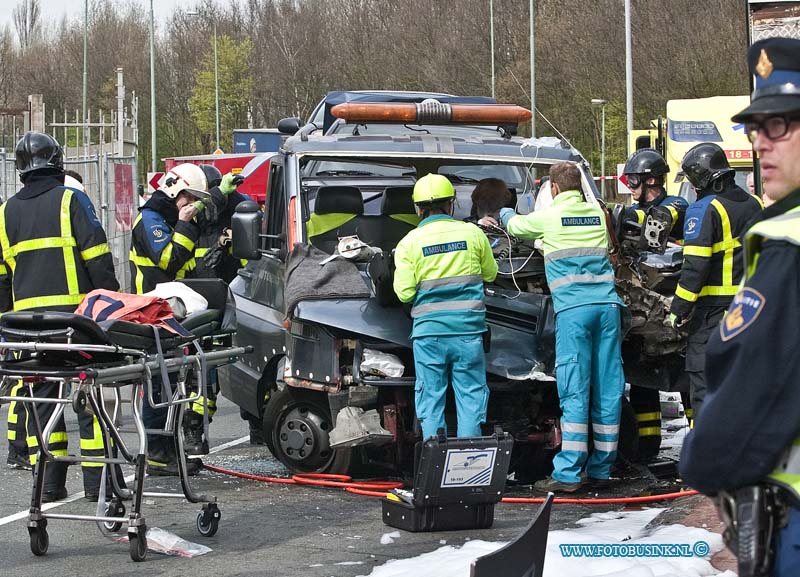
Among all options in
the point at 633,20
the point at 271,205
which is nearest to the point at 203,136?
the point at 633,20

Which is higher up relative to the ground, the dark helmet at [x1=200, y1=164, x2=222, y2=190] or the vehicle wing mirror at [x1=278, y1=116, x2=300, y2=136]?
the vehicle wing mirror at [x1=278, y1=116, x2=300, y2=136]

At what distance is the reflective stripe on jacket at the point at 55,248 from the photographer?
7.49 m

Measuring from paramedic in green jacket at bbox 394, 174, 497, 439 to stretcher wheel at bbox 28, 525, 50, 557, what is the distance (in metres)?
2.24

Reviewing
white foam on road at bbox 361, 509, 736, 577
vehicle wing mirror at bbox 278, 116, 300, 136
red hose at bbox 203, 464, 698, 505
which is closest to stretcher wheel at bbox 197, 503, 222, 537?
white foam on road at bbox 361, 509, 736, 577

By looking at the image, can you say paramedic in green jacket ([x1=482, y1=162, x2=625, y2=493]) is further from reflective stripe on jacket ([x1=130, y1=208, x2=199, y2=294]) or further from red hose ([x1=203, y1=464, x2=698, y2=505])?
reflective stripe on jacket ([x1=130, y1=208, x2=199, y2=294])

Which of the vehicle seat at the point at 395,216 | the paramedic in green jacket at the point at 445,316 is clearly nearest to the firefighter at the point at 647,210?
the vehicle seat at the point at 395,216

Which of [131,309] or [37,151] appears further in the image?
[37,151]

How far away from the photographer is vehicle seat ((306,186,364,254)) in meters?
8.89

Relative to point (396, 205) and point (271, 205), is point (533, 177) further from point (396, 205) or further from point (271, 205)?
point (271, 205)

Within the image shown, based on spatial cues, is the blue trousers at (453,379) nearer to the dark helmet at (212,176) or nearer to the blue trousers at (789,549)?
the dark helmet at (212,176)

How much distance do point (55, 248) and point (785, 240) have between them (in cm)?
556

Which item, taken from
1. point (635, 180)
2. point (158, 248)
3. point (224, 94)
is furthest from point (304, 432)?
point (224, 94)

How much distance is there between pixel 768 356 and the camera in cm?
261

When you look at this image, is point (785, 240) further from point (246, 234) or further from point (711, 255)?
point (246, 234)
